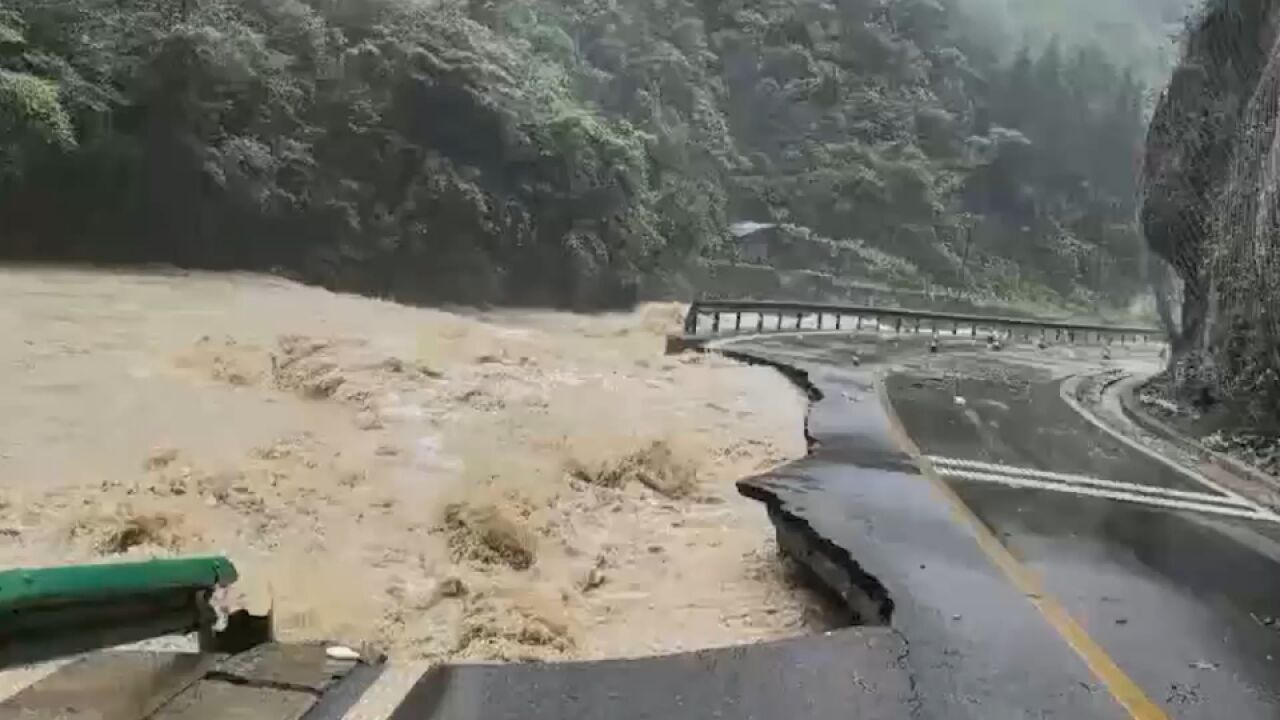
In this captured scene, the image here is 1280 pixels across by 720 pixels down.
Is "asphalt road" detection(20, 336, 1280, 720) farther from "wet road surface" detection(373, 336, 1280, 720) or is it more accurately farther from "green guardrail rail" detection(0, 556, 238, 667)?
"green guardrail rail" detection(0, 556, 238, 667)

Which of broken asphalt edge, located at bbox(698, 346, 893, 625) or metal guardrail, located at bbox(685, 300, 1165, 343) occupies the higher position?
metal guardrail, located at bbox(685, 300, 1165, 343)

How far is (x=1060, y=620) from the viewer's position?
619cm

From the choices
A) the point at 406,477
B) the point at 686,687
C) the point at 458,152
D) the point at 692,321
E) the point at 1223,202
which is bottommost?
the point at 406,477

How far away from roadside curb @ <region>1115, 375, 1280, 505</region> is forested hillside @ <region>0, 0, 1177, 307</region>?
7.70 meters

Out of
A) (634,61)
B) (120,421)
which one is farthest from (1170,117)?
(634,61)

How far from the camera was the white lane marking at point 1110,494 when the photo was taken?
10.4 metres

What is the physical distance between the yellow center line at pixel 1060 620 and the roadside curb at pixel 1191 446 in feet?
14.3

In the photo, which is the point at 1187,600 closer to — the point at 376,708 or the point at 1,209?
the point at 376,708

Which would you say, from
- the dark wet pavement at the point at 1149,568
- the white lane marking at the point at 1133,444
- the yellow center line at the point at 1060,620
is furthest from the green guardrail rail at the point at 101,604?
the white lane marking at the point at 1133,444

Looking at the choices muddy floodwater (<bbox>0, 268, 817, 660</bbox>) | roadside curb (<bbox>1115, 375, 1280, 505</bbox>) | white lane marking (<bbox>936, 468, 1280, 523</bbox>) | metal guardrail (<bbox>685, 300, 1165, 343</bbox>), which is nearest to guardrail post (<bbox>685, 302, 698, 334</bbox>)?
metal guardrail (<bbox>685, 300, 1165, 343</bbox>)

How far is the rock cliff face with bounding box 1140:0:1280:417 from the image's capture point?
44.5 feet

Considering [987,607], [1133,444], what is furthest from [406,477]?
[1133,444]

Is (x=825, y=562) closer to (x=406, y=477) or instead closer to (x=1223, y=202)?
(x=406, y=477)

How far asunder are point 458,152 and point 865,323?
1466 cm
